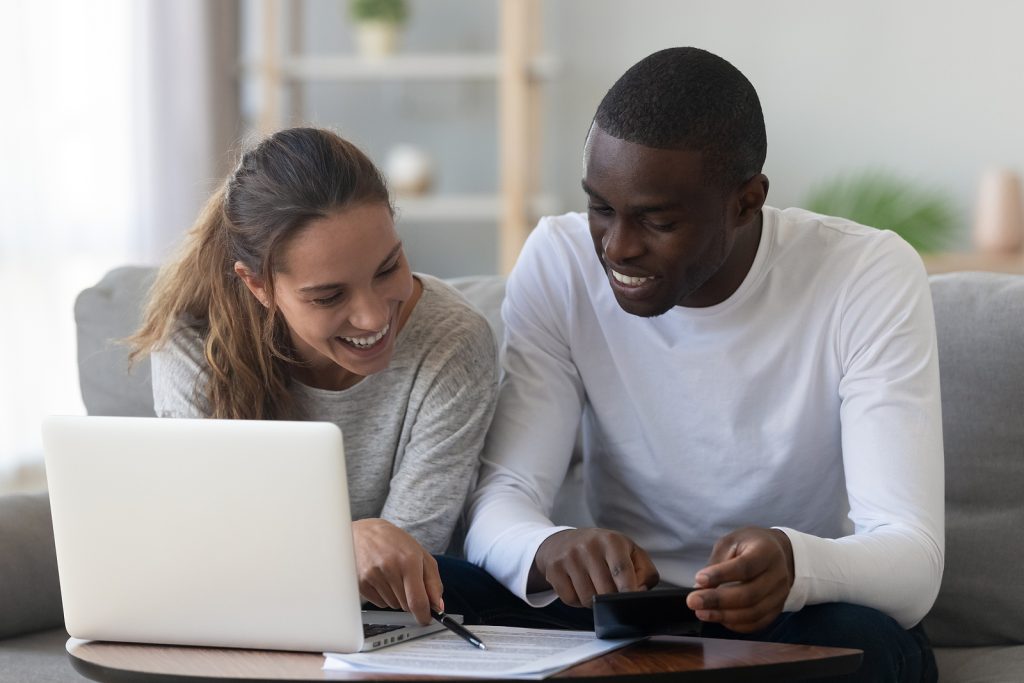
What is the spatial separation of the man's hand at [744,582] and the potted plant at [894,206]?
2692mm

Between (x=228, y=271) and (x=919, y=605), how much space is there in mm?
885

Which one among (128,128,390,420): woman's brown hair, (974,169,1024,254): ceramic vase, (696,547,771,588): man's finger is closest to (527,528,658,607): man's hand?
(696,547,771,588): man's finger

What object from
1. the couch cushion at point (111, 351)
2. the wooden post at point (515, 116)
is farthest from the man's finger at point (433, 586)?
the wooden post at point (515, 116)

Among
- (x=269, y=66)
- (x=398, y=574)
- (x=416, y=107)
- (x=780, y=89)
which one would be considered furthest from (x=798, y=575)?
(x=416, y=107)

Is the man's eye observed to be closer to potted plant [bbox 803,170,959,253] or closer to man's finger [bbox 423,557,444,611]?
man's finger [bbox 423,557,444,611]

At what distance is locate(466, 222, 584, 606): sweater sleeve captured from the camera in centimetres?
142

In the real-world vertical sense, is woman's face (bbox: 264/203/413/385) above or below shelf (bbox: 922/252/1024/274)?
above

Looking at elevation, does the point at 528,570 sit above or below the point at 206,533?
below

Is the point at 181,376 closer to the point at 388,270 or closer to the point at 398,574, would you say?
the point at 388,270

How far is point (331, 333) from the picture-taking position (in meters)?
1.44

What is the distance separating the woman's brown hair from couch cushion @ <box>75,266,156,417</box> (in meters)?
0.18

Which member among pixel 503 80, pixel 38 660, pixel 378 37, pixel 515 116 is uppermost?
pixel 378 37

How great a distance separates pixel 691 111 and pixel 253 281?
0.55 meters

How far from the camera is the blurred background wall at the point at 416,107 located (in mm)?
3154
